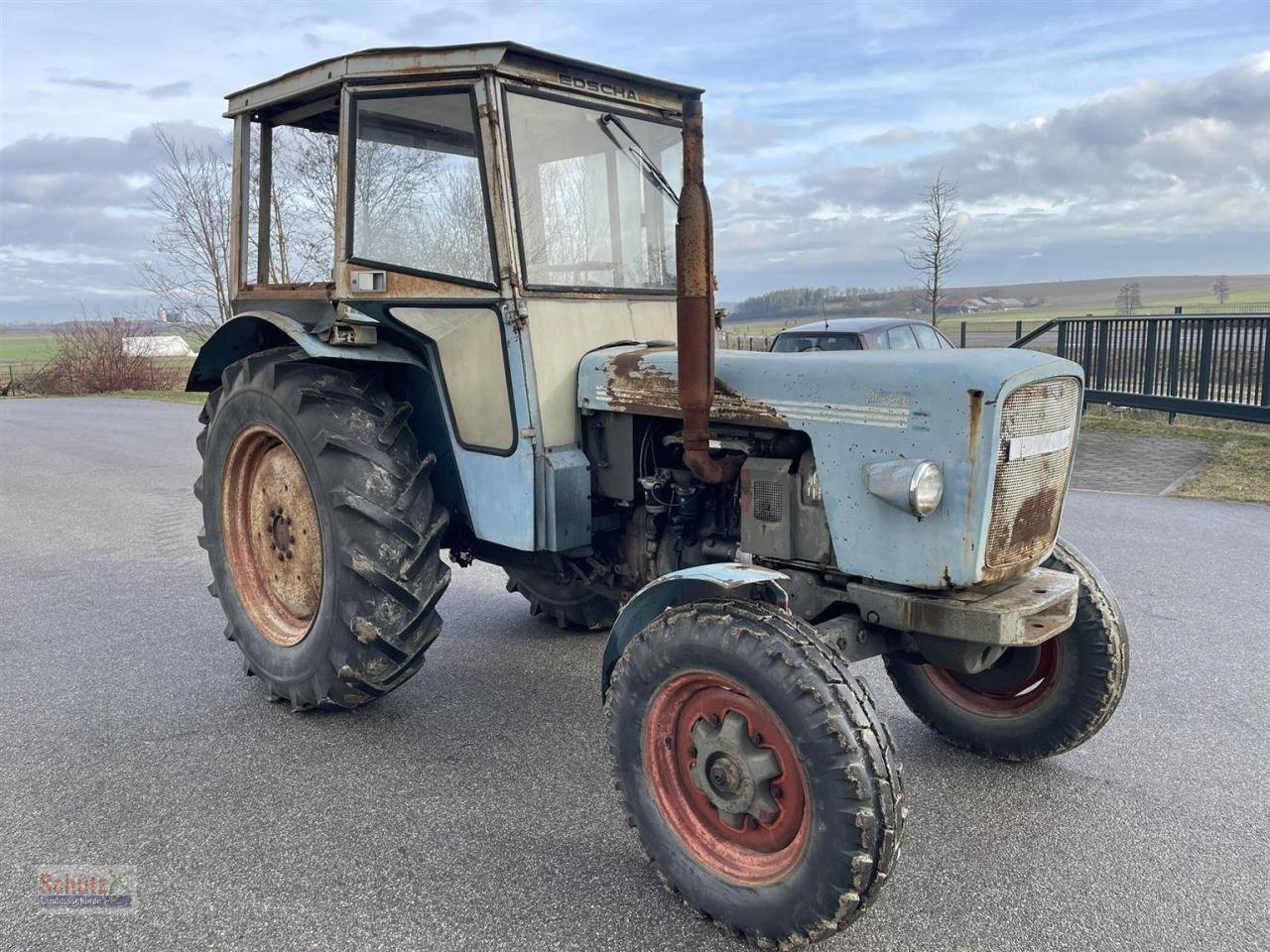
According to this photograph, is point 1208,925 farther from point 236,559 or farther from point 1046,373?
point 236,559

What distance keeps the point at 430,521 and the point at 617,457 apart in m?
0.74

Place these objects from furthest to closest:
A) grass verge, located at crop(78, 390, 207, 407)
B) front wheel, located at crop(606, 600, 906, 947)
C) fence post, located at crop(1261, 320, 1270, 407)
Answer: grass verge, located at crop(78, 390, 207, 407) < fence post, located at crop(1261, 320, 1270, 407) < front wheel, located at crop(606, 600, 906, 947)

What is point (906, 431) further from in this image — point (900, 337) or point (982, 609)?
point (900, 337)

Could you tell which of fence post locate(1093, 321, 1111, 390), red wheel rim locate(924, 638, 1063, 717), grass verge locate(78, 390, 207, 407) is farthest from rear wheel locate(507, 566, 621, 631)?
grass verge locate(78, 390, 207, 407)

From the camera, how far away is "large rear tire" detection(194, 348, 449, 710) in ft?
11.5

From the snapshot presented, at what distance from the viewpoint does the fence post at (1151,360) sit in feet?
37.7

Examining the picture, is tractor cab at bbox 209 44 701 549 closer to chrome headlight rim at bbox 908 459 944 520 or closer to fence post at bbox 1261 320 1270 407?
chrome headlight rim at bbox 908 459 944 520

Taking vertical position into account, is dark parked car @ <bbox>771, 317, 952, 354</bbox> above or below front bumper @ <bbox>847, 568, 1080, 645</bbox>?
above

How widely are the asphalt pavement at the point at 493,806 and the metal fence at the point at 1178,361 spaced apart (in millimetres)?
5906

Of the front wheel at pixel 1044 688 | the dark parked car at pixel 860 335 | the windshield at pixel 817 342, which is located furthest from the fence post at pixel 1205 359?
the front wheel at pixel 1044 688

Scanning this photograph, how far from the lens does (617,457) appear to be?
3604 mm

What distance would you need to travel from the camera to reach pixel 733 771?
8.58 ft

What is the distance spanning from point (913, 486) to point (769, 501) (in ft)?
1.83

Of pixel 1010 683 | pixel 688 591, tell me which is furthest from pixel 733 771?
pixel 1010 683
